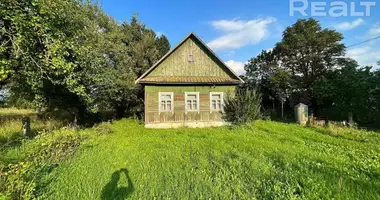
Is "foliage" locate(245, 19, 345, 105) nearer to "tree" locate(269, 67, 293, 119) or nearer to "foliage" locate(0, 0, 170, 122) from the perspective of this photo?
"tree" locate(269, 67, 293, 119)

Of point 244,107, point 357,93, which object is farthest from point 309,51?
point 244,107

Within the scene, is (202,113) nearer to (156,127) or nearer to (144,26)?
(156,127)

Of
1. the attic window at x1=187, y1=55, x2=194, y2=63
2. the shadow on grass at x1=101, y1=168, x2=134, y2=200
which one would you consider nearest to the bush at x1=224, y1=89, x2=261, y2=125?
the attic window at x1=187, y1=55, x2=194, y2=63

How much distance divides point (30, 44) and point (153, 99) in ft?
28.6

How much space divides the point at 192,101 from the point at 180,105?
0.87m

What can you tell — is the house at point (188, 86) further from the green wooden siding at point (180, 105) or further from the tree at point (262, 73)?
the tree at point (262, 73)

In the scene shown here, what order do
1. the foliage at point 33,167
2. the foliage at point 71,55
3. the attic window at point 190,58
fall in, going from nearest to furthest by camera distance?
the foliage at point 33,167, the foliage at point 71,55, the attic window at point 190,58

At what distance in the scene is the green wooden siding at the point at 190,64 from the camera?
14.5 metres

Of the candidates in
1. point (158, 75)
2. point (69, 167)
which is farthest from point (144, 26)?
point (69, 167)

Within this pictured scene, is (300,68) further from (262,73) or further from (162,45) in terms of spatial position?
(162,45)

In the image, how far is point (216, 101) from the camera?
47.8ft

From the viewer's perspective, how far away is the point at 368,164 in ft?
16.8

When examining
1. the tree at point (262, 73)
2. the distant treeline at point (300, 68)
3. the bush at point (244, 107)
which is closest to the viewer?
the bush at point (244, 107)

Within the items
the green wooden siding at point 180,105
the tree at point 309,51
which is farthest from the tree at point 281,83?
the green wooden siding at point 180,105
